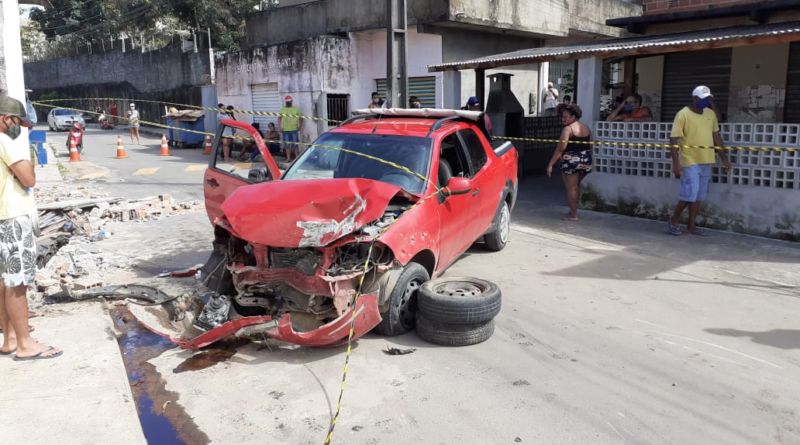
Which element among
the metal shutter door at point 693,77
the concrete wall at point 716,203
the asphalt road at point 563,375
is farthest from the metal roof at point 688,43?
the asphalt road at point 563,375

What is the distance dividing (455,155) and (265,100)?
51.7 ft

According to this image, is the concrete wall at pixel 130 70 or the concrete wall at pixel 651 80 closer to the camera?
the concrete wall at pixel 651 80

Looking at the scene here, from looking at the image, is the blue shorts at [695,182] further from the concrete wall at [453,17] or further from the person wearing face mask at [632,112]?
the concrete wall at [453,17]

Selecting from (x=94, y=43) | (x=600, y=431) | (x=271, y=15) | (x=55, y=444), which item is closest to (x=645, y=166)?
(x=600, y=431)

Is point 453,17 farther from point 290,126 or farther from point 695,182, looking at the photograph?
point 695,182

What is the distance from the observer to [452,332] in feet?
16.0

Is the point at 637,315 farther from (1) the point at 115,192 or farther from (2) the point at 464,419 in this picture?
(1) the point at 115,192

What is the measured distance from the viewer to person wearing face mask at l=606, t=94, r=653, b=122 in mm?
10141

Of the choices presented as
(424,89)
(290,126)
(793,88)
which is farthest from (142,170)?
(793,88)

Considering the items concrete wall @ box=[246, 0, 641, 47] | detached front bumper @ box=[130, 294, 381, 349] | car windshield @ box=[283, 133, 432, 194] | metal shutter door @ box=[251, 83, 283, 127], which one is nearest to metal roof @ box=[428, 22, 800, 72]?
concrete wall @ box=[246, 0, 641, 47]

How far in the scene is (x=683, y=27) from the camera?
44.2 ft

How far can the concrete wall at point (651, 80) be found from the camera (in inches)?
522

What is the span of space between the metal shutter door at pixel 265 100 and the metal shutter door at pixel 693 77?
11.9 meters

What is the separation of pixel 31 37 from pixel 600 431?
5819 centimetres
